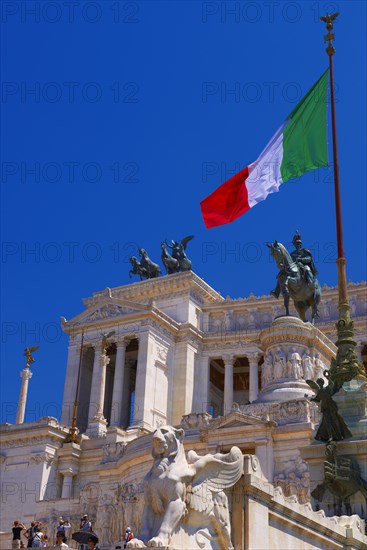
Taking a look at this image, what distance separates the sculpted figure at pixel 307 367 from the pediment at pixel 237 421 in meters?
6.75

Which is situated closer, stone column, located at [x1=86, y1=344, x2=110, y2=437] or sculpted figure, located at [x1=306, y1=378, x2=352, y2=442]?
sculpted figure, located at [x1=306, y1=378, x2=352, y2=442]

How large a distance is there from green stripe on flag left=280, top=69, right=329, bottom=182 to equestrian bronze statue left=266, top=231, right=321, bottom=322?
865 inches

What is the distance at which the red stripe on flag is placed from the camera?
25672mm

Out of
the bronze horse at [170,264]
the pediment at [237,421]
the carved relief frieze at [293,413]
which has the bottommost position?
the pediment at [237,421]

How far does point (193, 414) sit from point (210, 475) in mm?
25813

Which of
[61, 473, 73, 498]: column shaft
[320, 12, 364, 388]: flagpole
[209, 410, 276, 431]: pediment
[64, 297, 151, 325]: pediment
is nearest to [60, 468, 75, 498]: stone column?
[61, 473, 73, 498]: column shaft

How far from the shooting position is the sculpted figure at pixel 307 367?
136 feet

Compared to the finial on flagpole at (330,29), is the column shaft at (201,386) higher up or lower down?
higher up

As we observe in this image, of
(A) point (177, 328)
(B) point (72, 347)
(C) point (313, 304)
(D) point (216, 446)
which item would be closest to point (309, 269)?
(C) point (313, 304)

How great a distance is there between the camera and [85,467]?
46.1 metres

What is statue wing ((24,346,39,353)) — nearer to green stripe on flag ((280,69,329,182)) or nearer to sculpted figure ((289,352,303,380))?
sculpted figure ((289,352,303,380))

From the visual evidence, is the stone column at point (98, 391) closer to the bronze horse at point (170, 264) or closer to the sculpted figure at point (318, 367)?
the bronze horse at point (170, 264)

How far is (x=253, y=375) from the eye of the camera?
6606 cm

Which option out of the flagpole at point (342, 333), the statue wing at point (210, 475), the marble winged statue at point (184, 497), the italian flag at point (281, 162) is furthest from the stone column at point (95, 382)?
the marble winged statue at point (184, 497)
